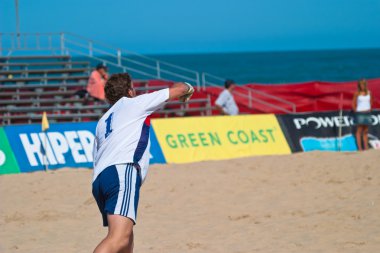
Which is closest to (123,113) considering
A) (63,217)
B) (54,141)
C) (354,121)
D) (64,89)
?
(63,217)

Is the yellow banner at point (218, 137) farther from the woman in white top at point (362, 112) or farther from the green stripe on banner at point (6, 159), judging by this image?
the green stripe on banner at point (6, 159)

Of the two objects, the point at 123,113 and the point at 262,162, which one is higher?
the point at 123,113

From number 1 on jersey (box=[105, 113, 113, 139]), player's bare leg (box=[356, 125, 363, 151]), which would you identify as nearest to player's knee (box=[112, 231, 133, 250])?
number 1 on jersey (box=[105, 113, 113, 139])

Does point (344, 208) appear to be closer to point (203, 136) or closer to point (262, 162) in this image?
point (262, 162)

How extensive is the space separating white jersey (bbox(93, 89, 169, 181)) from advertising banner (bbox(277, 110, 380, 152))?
9404 mm

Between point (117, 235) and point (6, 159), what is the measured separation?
7.33 m

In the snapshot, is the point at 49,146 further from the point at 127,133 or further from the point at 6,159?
the point at 127,133

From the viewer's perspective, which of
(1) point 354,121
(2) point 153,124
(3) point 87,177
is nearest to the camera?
(3) point 87,177

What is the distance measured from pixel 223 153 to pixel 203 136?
1.57 ft

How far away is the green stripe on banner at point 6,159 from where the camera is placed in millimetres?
11914

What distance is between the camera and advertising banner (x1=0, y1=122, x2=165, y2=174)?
39.6 feet

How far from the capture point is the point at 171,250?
7.32 m

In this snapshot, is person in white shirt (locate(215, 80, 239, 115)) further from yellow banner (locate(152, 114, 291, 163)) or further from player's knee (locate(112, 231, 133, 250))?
player's knee (locate(112, 231, 133, 250))

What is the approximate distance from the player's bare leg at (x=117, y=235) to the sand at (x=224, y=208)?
224 cm
